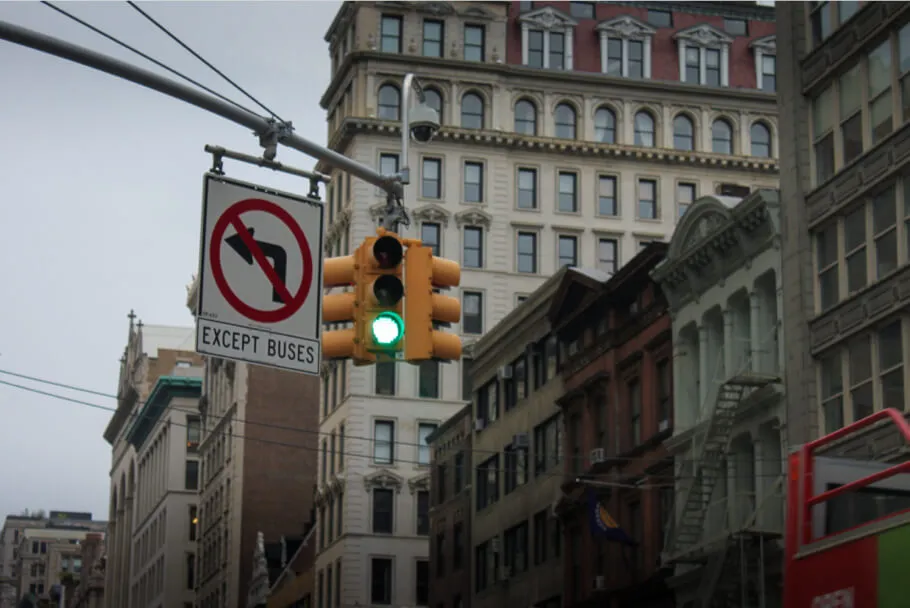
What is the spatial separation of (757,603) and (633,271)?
12469mm

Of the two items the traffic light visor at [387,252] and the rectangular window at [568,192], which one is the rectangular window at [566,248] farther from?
the traffic light visor at [387,252]

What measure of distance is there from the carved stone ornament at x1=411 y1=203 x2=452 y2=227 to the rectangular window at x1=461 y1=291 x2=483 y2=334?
3.62 metres

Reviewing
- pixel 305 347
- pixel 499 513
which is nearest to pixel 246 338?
pixel 305 347

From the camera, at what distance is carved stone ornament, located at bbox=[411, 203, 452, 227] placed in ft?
282

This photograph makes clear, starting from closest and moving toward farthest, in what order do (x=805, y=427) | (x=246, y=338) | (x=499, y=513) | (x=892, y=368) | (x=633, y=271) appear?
(x=246, y=338) → (x=892, y=368) → (x=805, y=427) → (x=633, y=271) → (x=499, y=513)

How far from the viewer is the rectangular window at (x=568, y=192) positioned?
289ft

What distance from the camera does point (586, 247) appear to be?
87000 mm

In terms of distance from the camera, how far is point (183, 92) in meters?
16.0

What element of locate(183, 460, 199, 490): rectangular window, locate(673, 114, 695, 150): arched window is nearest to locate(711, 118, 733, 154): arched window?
locate(673, 114, 695, 150): arched window

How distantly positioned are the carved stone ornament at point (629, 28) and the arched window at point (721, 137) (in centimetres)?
571

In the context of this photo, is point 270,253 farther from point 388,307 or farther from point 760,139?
point 760,139

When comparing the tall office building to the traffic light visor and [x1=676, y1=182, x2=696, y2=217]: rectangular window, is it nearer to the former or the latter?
[x1=676, y1=182, x2=696, y2=217]: rectangular window

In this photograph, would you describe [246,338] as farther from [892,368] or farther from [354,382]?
[354,382]

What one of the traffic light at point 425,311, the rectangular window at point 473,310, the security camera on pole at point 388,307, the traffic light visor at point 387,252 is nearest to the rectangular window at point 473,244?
the rectangular window at point 473,310
